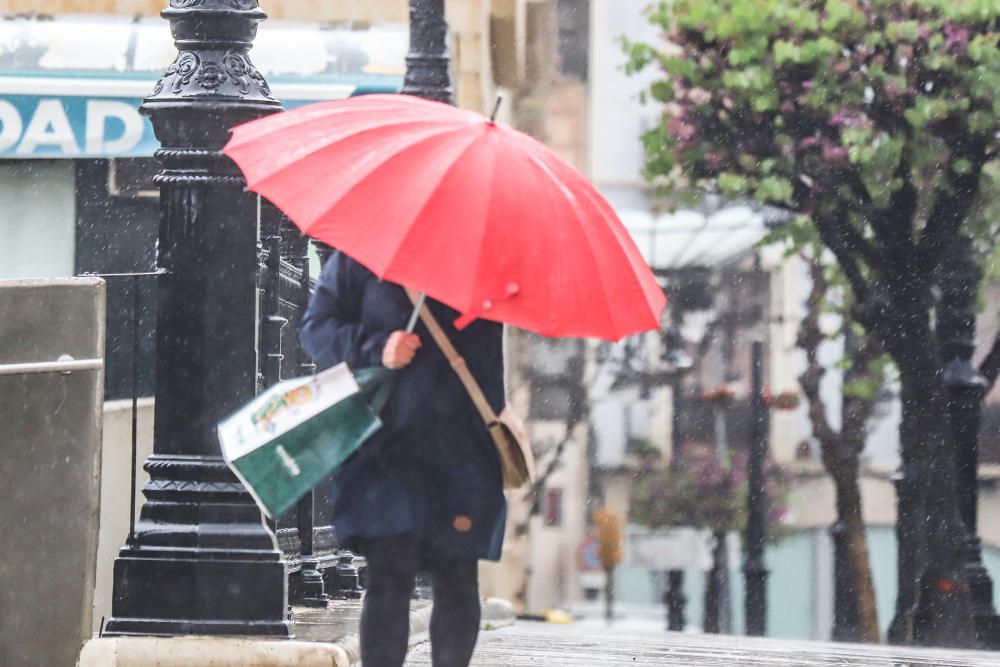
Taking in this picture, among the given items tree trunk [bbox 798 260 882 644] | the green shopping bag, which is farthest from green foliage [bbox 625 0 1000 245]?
the green shopping bag

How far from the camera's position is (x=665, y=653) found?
8273 mm

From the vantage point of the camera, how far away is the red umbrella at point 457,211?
Result: 181 inches

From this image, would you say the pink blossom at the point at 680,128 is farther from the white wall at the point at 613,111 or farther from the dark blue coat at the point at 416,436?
the white wall at the point at 613,111

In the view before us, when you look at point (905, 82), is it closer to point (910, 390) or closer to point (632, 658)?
point (910, 390)

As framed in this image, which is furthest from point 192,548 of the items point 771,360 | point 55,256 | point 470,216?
point 771,360

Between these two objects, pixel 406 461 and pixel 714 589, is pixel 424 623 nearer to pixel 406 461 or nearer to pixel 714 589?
pixel 406 461

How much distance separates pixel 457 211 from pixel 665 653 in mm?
4054

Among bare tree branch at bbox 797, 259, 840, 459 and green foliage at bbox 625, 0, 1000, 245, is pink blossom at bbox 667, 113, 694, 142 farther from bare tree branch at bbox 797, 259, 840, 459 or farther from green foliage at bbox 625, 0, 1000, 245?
bare tree branch at bbox 797, 259, 840, 459

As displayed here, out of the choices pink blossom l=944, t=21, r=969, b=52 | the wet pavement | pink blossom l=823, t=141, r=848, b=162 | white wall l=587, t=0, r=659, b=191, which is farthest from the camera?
white wall l=587, t=0, r=659, b=191

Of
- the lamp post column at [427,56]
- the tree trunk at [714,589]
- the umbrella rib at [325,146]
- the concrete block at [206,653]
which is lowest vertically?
the tree trunk at [714,589]

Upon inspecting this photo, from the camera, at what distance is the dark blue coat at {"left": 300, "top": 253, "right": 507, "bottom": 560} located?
4918 mm

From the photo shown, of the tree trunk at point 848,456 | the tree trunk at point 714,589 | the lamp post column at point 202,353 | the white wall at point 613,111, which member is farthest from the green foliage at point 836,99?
the white wall at point 613,111

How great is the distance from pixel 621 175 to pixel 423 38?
35418 millimetres

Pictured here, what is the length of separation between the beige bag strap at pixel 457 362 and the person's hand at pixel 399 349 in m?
0.08
